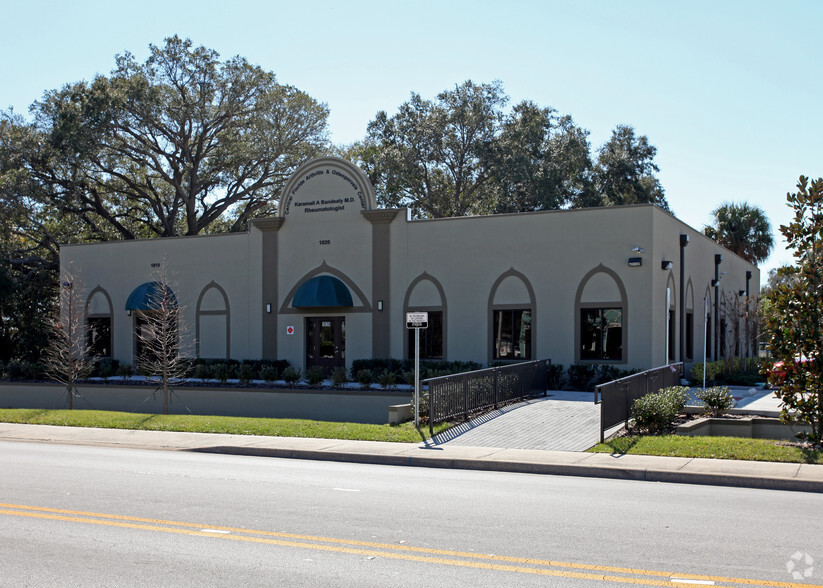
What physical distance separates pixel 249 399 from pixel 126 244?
13480mm

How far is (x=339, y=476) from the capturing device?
482 inches

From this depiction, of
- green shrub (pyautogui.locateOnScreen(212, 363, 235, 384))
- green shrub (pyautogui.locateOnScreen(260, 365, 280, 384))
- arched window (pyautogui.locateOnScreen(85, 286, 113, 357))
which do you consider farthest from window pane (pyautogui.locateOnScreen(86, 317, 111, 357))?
green shrub (pyautogui.locateOnScreen(260, 365, 280, 384))

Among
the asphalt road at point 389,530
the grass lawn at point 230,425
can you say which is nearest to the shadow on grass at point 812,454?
the asphalt road at point 389,530

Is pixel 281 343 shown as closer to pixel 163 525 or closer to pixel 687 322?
pixel 687 322

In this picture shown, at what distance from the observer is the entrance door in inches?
1175

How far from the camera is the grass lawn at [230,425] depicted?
54.4 ft

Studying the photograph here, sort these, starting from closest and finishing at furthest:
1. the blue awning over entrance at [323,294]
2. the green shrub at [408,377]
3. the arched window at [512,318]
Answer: the green shrub at [408,377], the arched window at [512,318], the blue awning over entrance at [323,294]

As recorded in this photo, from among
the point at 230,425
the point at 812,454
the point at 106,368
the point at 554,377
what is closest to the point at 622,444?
the point at 812,454

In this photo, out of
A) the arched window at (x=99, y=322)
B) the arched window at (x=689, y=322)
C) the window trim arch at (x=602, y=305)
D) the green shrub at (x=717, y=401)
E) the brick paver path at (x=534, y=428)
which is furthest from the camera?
the arched window at (x=99, y=322)

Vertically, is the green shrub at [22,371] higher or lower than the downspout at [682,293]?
lower

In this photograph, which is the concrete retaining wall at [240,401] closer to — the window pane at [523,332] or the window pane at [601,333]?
the window pane at [523,332]

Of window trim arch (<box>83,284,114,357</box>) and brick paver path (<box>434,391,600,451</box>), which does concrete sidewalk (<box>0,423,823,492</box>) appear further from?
window trim arch (<box>83,284,114,357</box>)

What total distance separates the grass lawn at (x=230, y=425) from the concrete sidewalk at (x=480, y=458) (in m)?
0.49

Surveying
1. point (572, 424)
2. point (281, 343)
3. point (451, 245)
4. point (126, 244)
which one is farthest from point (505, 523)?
point (126, 244)
